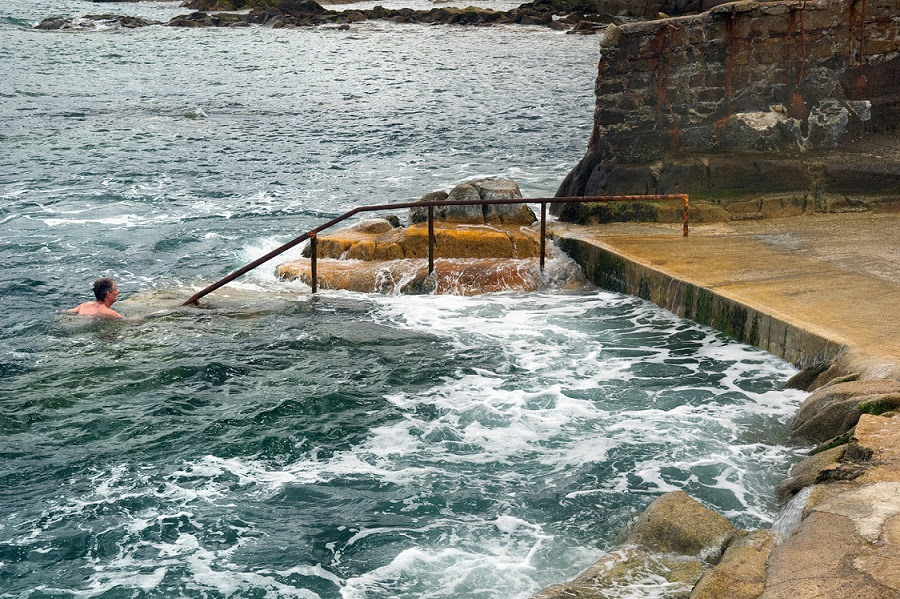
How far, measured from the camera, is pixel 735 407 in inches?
307

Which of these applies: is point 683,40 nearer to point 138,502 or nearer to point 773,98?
point 773,98

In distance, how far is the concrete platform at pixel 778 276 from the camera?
25.7ft

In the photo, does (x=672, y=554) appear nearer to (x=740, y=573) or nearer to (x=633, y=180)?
(x=740, y=573)

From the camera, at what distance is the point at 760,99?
1138 cm

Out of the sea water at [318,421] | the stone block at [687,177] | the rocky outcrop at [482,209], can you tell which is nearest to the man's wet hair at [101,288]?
the sea water at [318,421]

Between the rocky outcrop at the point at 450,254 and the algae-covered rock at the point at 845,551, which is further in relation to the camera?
the rocky outcrop at the point at 450,254

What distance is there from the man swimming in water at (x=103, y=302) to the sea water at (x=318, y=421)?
0.50ft

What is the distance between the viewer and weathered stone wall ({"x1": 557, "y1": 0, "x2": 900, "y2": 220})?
11.1 m

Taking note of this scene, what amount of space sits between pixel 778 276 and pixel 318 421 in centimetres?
447

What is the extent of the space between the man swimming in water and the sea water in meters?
0.15

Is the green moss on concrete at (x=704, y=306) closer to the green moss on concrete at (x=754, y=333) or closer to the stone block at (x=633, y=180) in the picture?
the green moss on concrete at (x=754, y=333)

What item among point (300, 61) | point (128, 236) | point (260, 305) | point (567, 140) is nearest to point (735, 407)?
point (260, 305)

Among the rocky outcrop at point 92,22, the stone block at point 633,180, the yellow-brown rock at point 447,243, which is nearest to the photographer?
the yellow-brown rock at point 447,243

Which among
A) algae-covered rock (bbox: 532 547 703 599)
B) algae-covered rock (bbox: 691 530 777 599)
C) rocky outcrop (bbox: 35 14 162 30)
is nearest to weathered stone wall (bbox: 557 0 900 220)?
algae-covered rock (bbox: 532 547 703 599)
